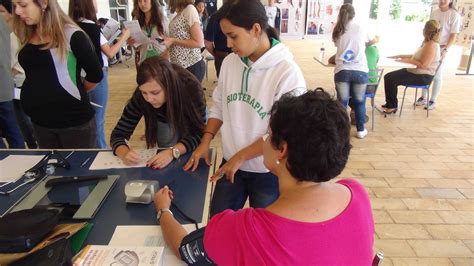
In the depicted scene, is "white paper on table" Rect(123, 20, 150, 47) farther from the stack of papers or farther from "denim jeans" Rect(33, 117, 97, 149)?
the stack of papers

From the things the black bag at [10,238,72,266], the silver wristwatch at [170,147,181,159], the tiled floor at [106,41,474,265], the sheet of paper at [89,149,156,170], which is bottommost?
the tiled floor at [106,41,474,265]

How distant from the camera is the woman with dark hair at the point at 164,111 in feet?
5.27

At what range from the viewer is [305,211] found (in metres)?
0.74

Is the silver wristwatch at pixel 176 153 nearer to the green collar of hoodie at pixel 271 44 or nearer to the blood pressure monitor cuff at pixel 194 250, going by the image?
the green collar of hoodie at pixel 271 44

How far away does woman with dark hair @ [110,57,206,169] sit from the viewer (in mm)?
1605

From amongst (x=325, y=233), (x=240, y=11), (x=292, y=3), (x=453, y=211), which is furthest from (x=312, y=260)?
(x=292, y=3)

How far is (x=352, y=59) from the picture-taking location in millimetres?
3559

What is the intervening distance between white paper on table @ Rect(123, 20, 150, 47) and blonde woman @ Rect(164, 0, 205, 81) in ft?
0.69

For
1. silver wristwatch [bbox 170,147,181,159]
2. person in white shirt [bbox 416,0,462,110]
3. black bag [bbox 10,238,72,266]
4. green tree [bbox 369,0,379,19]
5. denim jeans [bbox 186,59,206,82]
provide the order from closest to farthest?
1. black bag [bbox 10,238,72,266]
2. silver wristwatch [bbox 170,147,181,159]
3. denim jeans [bbox 186,59,206,82]
4. person in white shirt [bbox 416,0,462,110]
5. green tree [bbox 369,0,379,19]

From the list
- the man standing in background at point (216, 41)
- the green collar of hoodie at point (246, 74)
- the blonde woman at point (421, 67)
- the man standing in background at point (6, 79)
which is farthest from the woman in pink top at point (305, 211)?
the blonde woman at point (421, 67)

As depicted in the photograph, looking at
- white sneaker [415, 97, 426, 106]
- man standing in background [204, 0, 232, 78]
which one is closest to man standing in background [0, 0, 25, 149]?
man standing in background [204, 0, 232, 78]

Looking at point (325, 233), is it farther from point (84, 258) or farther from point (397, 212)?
point (397, 212)

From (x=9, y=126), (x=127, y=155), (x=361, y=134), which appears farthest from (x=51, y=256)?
(x=361, y=134)

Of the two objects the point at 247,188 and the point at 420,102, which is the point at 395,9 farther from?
the point at 247,188
